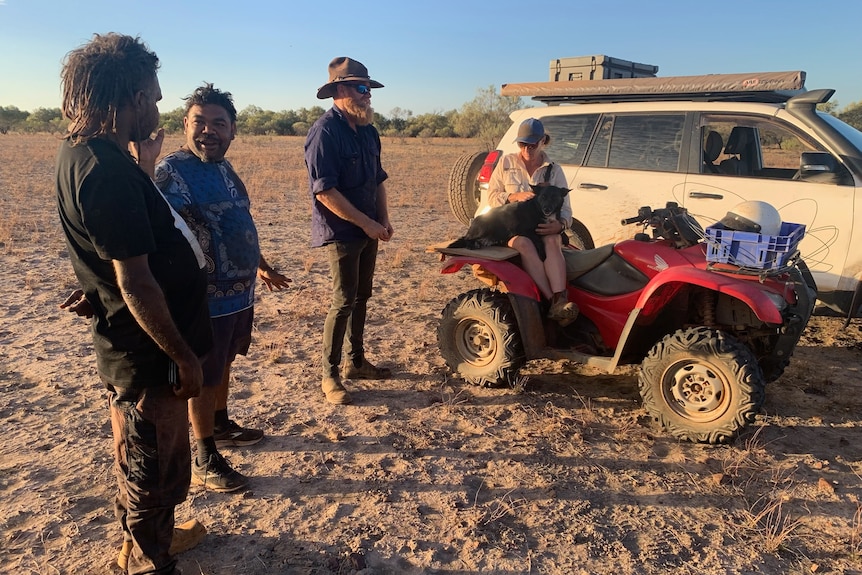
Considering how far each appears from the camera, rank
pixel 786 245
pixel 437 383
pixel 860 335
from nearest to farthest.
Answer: pixel 786 245, pixel 437 383, pixel 860 335

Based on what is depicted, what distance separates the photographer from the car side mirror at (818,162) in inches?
191

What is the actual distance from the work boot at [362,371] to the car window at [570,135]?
10.6 ft

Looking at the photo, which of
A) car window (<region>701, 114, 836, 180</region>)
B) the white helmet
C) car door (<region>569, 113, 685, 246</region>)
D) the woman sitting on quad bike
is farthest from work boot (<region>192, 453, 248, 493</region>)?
car window (<region>701, 114, 836, 180</region>)

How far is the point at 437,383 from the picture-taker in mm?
4414

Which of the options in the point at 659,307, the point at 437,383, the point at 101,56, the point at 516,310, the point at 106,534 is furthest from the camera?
the point at 437,383

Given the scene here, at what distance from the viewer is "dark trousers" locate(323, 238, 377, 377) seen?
399 cm

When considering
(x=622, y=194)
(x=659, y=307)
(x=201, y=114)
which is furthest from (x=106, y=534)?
(x=622, y=194)

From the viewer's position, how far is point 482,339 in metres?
4.39

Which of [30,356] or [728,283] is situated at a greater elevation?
[728,283]

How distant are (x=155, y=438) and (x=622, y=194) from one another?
4.97 m

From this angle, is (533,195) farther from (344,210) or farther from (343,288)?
(343,288)

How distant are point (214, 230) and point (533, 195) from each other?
2.19 meters

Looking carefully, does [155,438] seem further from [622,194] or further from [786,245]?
[622,194]

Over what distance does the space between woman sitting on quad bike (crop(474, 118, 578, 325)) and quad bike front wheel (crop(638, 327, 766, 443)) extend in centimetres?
69
